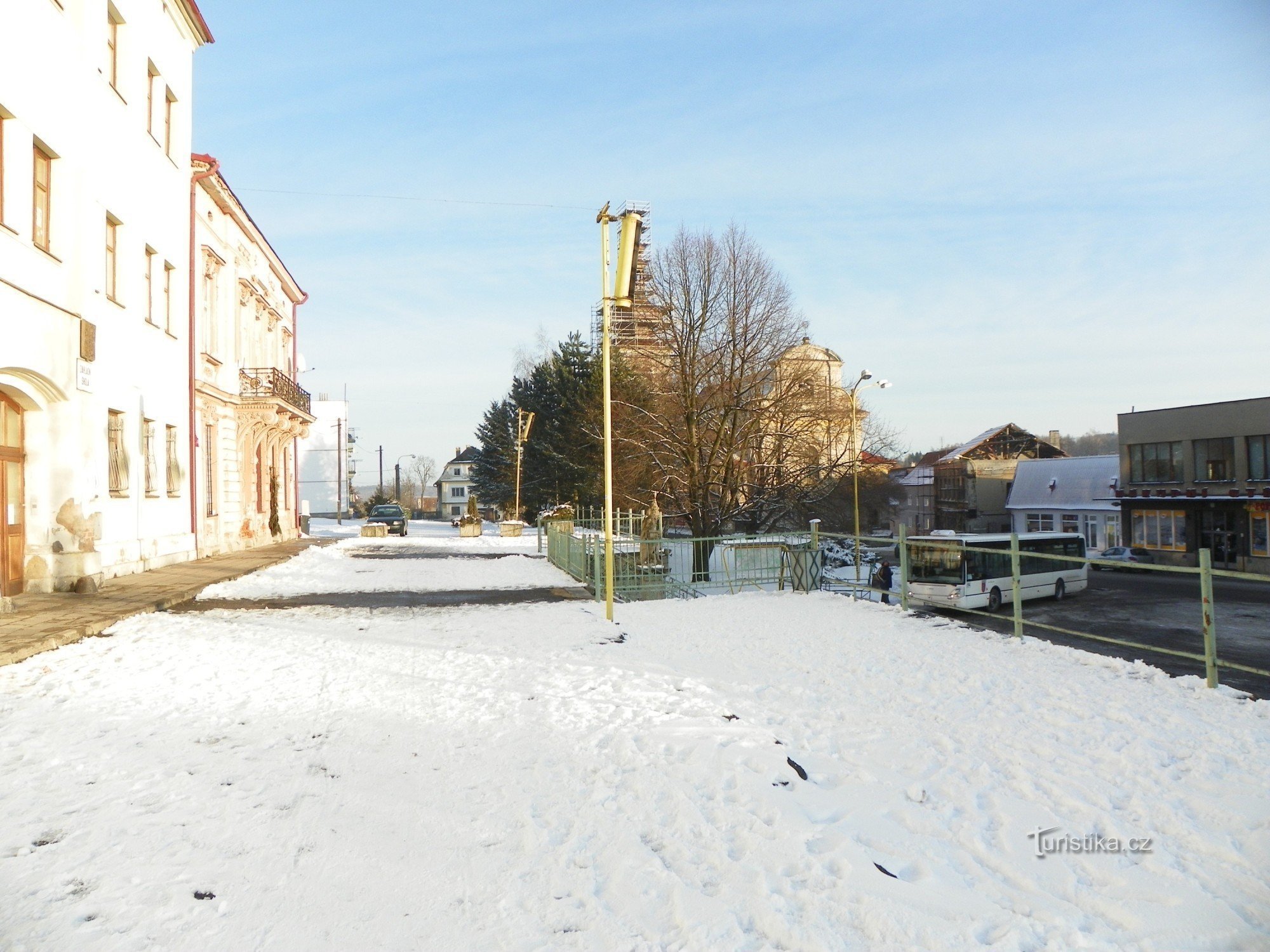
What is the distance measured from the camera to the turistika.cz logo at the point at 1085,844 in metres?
4.12

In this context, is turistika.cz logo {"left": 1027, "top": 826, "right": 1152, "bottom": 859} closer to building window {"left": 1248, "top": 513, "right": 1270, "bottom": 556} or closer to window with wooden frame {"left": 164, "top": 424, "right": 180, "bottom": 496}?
window with wooden frame {"left": 164, "top": 424, "right": 180, "bottom": 496}

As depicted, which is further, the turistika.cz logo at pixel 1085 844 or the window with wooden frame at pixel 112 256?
the window with wooden frame at pixel 112 256

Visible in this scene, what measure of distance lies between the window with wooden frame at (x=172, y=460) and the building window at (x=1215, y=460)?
44191mm

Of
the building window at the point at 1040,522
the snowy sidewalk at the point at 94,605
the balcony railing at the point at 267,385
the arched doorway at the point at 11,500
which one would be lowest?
the building window at the point at 1040,522

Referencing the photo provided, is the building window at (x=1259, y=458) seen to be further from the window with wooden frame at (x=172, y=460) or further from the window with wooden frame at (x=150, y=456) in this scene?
the window with wooden frame at (x=150, y=456)

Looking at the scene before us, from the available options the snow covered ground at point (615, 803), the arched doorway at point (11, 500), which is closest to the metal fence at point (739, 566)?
the snow covered ground at point (615, 803)

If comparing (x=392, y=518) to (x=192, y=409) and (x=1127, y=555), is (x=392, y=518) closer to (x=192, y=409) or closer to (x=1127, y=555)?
(x=192, y=409)

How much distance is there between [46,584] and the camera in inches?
471

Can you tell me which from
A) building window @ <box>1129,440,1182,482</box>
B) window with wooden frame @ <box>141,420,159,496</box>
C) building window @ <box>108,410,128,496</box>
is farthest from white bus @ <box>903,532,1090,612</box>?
building window @ <box>1129,440,1182,482</box>

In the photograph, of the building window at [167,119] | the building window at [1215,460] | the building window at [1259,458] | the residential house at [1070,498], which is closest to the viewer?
the building window at [167,119]

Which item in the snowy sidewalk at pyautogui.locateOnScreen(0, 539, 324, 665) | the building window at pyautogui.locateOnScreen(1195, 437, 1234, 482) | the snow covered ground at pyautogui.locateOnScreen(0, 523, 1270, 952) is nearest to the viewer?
the snow covered ground at pyautogui.locateOnScreen(0, 523, 1270, 952)

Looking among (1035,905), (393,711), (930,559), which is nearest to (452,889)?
(1035,905)

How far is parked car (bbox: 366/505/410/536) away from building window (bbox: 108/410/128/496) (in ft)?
107

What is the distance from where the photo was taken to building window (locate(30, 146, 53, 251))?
38.7ft
